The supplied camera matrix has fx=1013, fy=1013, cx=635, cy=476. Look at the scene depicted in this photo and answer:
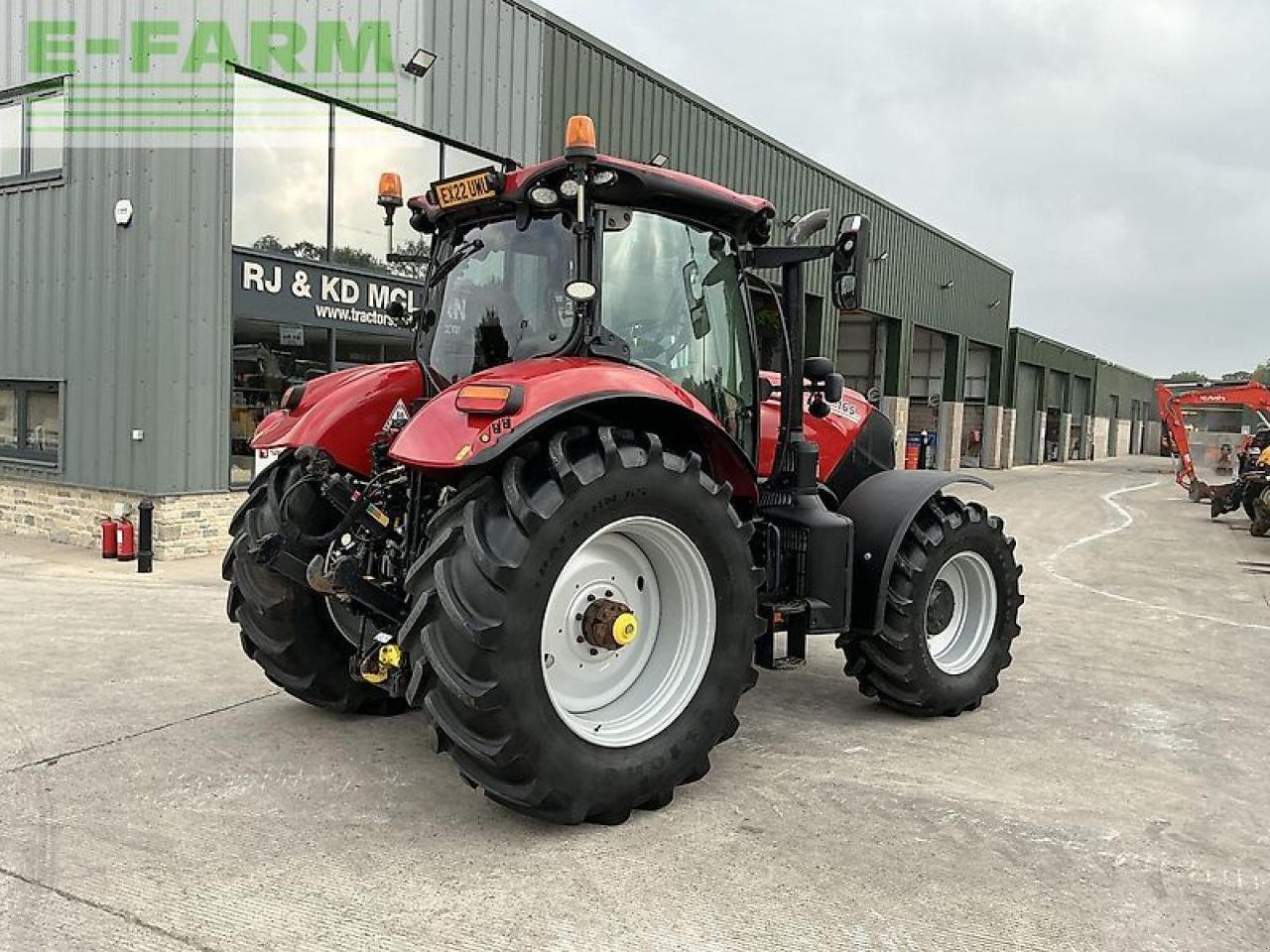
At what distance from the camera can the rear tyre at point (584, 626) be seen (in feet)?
10.9

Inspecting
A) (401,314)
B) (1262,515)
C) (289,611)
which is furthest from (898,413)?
(289,611)

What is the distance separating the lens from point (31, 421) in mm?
11297

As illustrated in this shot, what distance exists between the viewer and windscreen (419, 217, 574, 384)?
4098 millimetres

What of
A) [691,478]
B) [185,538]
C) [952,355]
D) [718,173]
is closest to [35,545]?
[185,538]

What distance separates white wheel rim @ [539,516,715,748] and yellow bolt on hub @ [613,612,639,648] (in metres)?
0.17

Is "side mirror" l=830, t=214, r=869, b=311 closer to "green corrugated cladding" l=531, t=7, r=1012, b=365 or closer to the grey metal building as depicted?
the grey metal building

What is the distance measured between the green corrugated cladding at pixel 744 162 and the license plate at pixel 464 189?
10210 millimetres

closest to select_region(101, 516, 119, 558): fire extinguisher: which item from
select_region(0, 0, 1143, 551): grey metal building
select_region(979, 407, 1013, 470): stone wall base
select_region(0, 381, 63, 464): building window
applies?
select_region(0, 0, 1143, 551): grey metal building

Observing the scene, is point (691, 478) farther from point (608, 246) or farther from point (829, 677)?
point (829, 677)

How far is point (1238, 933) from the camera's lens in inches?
120

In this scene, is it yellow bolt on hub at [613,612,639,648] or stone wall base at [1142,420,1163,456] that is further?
stone wall base at [1142,420,1163,456]

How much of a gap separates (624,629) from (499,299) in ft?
5.06

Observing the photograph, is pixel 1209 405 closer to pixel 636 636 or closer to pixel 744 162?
pixel 744 162

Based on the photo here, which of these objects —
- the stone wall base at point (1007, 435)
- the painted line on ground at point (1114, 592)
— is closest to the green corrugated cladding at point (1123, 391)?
the stone wall base at point (1007, 435)
